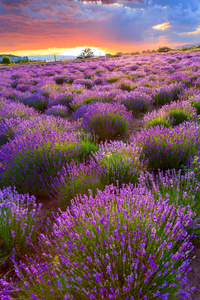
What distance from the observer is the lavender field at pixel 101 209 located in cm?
144

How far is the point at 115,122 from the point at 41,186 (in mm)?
2492

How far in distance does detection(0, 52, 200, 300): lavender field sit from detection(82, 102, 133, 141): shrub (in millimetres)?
25

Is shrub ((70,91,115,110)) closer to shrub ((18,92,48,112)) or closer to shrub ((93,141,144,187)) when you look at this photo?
shrub ((18,92,48,112))

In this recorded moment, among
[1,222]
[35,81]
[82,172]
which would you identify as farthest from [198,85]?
[35,81]

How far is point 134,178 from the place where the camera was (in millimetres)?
2875

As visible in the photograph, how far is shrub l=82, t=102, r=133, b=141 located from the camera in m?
4.75

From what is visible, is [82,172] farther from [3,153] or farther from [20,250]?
[3,153]

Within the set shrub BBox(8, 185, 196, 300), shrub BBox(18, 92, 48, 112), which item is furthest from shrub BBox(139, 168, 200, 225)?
shrub BBox(18, 92, 48, 112)

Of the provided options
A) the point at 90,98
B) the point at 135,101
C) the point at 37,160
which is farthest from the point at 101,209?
the point at 90,98

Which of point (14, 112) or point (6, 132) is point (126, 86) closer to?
point (14, 112)

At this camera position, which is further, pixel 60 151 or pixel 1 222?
pixel 60 151

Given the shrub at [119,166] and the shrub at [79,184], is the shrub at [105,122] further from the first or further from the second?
the shrub at [79,184]

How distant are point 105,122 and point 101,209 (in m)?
3.11

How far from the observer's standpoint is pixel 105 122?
189 inches
